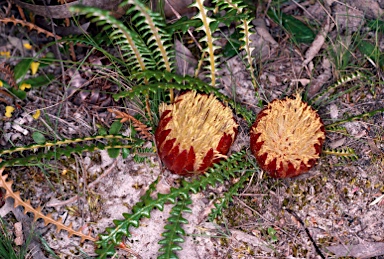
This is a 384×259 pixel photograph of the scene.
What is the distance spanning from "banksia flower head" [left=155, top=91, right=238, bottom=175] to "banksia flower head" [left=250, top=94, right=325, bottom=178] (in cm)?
16

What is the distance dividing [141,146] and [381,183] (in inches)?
49.4

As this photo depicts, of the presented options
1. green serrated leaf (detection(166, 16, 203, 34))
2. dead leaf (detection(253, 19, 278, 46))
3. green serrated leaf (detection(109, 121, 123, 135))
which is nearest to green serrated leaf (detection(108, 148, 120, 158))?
green serrated leaf (detection(109, 121, 123, 135))

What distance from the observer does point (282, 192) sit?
92.9 inches

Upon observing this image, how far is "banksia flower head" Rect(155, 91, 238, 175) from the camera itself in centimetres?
214

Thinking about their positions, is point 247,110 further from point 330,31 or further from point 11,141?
point 11,141

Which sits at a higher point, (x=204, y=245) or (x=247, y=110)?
(x=247, y=110)

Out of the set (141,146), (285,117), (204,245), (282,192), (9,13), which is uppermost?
(9,13)

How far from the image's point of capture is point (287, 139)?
2.15m

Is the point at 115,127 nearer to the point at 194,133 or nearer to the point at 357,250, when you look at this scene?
the point at 194,133

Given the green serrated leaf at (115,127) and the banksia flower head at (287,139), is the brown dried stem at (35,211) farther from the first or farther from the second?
the banksia flower head at (287,139)

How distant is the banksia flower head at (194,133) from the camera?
2.14 metres

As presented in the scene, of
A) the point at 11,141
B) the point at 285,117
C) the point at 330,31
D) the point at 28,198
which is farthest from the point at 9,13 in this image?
the point at 330,31

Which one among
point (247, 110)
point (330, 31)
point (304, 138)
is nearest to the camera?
point (304, 138)

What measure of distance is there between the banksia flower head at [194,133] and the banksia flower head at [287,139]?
156 millimetres
